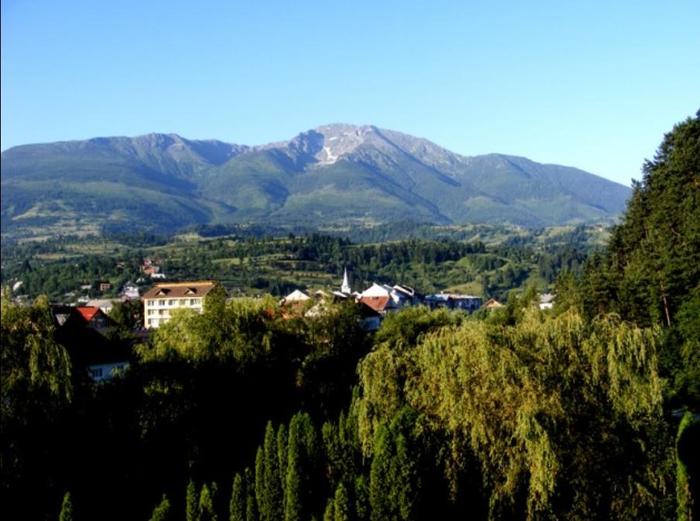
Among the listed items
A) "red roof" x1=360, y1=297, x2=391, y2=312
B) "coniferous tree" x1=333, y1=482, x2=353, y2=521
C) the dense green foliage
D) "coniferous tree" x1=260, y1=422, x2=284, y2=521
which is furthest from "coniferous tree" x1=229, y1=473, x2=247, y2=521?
"red roof" x1=360, y1=297, x2=391, y2=312

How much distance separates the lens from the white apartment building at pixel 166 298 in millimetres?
94000

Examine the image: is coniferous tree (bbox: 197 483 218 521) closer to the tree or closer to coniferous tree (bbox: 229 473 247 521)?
coniferous tree (bbox: 229 473 247 521)

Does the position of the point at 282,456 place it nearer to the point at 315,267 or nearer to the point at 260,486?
the point at 260,486

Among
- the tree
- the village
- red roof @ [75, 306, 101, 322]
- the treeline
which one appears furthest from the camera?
the treeline

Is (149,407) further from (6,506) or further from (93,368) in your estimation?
(93,368)

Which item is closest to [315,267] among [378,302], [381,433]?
[378,302]

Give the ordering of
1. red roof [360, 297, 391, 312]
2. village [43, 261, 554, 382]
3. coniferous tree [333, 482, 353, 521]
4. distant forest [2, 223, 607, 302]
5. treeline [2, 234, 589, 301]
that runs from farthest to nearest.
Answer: treeline [2, 234, 589, 301] < distant forest [2, 223, 607, 302] < red roof [360, 297, 391, 312] < village [43, 261, 554, 382] < coniferous tree [333, 482, 353, 521]

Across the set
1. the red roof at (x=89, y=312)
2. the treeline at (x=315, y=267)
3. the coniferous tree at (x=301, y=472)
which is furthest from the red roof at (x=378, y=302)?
the coniferous tree at (x=301, y=472)

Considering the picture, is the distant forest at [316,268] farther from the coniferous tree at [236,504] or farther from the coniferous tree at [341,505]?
the coniferous tree at [341,505]

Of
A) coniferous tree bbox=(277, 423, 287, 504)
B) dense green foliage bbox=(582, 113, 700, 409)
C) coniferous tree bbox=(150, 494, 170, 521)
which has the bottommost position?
coniferous tree bbox=(150, 494, 170, 521)

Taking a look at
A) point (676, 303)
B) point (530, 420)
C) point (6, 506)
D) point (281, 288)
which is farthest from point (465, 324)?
point (281, 288)

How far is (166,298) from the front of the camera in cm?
9512

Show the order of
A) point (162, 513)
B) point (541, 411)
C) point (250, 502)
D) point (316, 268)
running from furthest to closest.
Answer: point (316, 268) < point (250, 502) < point (541, 411) < point (162, 513)

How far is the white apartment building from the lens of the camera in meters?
94.0
